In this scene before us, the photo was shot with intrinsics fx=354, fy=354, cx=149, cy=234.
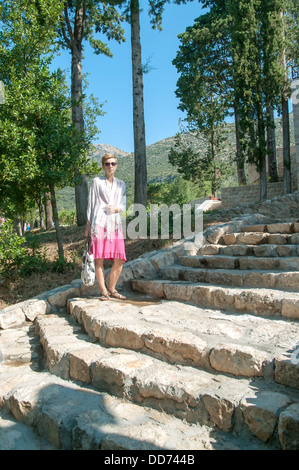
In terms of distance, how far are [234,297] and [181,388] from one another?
4.95 feet

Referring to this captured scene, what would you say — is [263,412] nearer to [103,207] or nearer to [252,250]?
[103,207]

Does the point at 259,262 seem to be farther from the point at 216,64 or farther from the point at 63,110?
the point at 216,64

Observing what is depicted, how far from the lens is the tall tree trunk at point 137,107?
991cm

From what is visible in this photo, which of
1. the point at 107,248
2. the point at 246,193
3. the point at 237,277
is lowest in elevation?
the point at 237,277

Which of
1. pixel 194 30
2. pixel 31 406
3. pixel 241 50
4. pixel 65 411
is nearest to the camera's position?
pixel 65 411

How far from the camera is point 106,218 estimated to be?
4.40 metres

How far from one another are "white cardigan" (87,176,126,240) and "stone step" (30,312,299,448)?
1471mm

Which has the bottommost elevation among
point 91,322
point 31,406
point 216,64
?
point 31,406

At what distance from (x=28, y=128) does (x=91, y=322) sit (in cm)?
401

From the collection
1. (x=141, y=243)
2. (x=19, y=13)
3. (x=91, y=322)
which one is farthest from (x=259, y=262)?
(x=19, y=13)

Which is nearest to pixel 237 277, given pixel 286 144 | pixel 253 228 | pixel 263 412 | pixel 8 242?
pixel 253 228

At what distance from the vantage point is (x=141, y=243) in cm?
697

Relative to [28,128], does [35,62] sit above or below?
Result: above

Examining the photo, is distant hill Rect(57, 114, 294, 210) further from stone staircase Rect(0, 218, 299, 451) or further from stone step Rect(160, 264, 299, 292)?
stone staircase Rect(0, 218, 299, 451)
